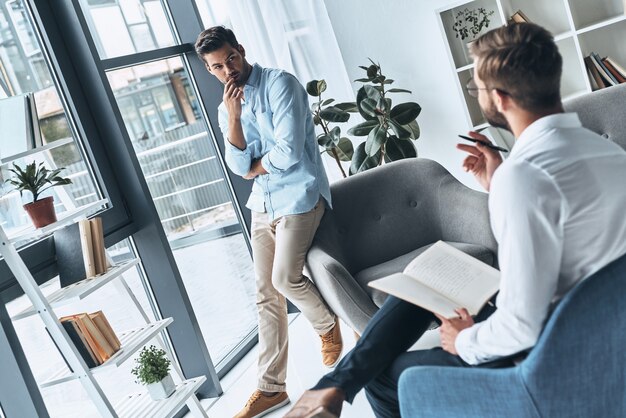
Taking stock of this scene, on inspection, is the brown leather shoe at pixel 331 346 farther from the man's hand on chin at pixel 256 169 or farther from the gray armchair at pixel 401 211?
the man's hand on chin at pixel 256 169

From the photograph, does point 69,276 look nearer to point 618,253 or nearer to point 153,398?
point 153,398

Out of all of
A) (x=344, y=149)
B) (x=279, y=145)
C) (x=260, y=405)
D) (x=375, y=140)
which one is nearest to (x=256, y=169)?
(x=279, y=145)

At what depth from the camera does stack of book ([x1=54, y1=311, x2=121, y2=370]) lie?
2690 millimetres

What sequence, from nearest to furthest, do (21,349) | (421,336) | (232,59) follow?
1. (421,336)
2. (21,349)
3. (232,59)

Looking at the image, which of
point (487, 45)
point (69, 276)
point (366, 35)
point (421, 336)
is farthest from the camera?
point (366, 35)

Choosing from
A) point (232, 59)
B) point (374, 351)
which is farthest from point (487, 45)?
point (232, 59)

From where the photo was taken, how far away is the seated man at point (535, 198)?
1525 mm

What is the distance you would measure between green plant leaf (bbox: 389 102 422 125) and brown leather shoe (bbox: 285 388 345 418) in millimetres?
2956

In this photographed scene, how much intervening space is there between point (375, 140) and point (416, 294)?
8.08 feet

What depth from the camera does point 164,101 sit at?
4.24 meters

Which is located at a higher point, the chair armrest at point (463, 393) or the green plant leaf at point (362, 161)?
the green plant leaf at point (362, 161)

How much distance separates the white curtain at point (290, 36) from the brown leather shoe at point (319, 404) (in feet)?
9.44

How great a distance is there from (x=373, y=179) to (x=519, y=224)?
1907mm

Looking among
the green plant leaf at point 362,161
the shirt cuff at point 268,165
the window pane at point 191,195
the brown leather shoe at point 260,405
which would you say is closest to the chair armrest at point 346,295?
the shirt cuff at point 268,165
